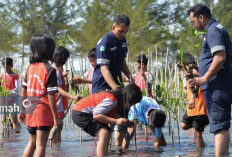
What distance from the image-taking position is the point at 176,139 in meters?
7.55

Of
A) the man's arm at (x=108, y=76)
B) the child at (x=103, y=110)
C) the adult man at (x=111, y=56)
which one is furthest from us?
the adult man at (x=111, y=56)

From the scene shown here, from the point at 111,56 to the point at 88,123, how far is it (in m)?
0.87

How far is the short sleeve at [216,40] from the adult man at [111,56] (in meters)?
1.21

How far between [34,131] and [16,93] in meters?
4.94

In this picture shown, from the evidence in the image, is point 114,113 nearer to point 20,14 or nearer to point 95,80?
point 95,80

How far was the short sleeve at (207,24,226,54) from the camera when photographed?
4.36 metres

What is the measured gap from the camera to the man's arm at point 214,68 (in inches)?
170

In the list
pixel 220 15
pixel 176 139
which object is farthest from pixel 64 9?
pixel 176 139

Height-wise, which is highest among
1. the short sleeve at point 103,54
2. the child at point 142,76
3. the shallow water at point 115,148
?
the short sleeve at point 103,54

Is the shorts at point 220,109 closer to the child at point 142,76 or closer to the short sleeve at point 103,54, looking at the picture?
the short sleeve at point 103,54

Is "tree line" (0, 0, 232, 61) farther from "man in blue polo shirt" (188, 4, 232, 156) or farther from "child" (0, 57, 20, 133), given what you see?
"man in blue polo shirt" (188, 4, 232, 156)

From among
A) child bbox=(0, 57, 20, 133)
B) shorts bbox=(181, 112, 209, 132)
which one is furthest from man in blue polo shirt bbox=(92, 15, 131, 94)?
child bbox=(0, 57, 20, 133)

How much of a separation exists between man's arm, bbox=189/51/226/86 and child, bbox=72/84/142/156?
0.85m

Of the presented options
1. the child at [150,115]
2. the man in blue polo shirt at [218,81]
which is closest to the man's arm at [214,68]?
the man in blue polo shirt at [218,81]
